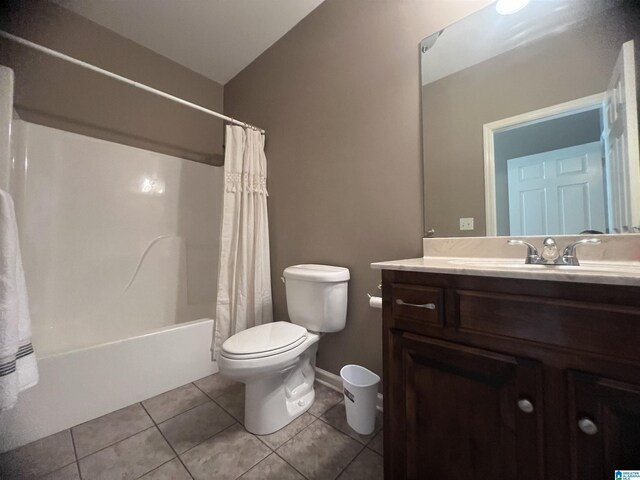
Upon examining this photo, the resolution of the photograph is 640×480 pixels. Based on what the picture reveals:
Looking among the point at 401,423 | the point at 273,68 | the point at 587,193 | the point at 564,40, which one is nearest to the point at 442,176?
the point at 587,193

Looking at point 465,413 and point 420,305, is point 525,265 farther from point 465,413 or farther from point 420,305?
point 465,413

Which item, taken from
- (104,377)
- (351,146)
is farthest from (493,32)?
(104,377)

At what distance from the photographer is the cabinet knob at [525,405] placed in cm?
55

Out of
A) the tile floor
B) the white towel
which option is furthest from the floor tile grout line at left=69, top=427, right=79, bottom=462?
the white towel

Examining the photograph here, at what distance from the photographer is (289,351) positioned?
3.62 feet

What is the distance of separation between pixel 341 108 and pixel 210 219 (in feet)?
4.86

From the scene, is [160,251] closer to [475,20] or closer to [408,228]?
[408,228]

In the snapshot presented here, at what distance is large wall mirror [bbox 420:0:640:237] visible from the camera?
81 cm

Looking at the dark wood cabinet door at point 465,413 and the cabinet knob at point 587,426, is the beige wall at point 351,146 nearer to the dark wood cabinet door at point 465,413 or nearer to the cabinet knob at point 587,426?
the dark wood cabinet door at point 465,413

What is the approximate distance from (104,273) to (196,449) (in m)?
1.37

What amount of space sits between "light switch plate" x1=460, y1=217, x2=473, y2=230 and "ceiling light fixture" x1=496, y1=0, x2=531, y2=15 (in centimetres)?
86

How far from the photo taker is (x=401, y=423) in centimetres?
75

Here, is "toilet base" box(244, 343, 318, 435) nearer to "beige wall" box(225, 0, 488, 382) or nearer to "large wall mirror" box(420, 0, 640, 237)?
"beige wall" box(225, 0, 488, 382)

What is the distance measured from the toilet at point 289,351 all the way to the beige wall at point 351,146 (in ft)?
0.55
